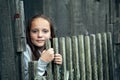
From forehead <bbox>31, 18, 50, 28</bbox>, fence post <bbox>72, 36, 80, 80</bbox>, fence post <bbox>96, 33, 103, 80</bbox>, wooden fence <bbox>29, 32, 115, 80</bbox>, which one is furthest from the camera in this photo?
fence post <bbox>96, 33, 103, 80</bbox>

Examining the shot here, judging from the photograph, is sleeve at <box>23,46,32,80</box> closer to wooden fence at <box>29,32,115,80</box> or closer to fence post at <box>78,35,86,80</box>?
→ wooden fence at <box>29,32,115,80</box>

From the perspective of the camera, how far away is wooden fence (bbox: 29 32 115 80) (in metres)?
3.36

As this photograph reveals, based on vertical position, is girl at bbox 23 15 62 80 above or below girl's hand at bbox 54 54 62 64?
above

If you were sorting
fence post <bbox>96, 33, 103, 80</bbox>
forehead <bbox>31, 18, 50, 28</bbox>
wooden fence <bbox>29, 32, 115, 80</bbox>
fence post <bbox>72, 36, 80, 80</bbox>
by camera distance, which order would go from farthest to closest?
1. fence post <bbox>96, 33, 103, 80</bbox>
2. forehead <bbox>31, 18, 50, 28</bbox>
3. fence post <bbox>72, 36, 80, 80</bbox>
4. wooden fence <bbox>29, 32, 115, 80</bbox>

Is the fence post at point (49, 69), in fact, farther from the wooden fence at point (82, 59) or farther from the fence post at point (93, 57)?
the fence post at point (93, 57)

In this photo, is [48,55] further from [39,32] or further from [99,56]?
[99,56]

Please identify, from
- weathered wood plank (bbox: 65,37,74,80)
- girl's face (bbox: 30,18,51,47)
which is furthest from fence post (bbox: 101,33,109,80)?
girl's face (bbox: 30,18,51,47)

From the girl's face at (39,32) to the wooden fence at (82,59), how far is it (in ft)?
0.82

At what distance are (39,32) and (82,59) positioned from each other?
1.65ft

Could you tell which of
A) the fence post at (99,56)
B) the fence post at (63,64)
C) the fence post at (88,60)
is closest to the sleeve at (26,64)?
the fence post at (63,64)

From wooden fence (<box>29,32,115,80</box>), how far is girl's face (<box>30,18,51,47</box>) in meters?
0.25

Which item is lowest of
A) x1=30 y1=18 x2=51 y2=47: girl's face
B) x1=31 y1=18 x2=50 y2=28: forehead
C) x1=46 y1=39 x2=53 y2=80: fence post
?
x1=46 y1=39 x2=53 y2=80: fence post

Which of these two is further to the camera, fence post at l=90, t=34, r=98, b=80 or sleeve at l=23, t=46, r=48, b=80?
fence post at l=90, t=34, r=98, b=80

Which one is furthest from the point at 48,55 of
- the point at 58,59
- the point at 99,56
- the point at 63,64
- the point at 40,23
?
the point at 99,56
